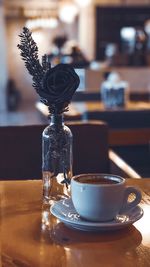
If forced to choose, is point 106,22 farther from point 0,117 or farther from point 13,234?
point 13,234

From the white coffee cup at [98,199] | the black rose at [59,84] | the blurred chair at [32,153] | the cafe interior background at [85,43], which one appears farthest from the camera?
the cafe interior background at [85,43]

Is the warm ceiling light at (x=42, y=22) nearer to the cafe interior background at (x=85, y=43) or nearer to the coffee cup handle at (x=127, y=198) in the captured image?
the cafe interior background at (x=85, y=43)

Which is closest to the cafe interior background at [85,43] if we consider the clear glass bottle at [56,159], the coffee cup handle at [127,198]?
the clear glass bottle at [56,159]

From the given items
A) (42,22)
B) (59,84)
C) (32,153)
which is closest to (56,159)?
(59,84)

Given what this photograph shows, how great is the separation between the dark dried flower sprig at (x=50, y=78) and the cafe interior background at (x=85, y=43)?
249 cm

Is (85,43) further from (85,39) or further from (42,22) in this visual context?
(42,22)

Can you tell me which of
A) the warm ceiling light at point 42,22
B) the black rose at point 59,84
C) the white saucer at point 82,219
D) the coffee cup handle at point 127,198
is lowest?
the white saucer at point 82,219

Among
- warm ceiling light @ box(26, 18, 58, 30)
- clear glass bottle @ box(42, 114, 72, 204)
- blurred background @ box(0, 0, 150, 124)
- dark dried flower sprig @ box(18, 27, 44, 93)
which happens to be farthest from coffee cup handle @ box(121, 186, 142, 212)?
warm ceiling light @ box(26, 18, 58, 30)

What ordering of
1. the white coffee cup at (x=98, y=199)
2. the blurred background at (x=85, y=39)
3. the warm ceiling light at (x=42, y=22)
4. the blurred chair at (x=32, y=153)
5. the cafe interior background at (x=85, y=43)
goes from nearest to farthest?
the white coffee cup at (x=98, y=199)
the blurred chair at (x=32, y=153)
the cafe interior background at (x=85, y=43)
the blurred background at (x=85, y=39)
the warm ceiling light at (x=42, y=22)

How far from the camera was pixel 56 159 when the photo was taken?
4.43 ft

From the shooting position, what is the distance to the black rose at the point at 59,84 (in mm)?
1240

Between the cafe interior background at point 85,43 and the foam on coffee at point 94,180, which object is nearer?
the foam on coffee at point 94,180

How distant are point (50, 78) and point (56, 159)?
0.77 ft

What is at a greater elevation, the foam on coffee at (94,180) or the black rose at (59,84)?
the black rose at (59,84)
